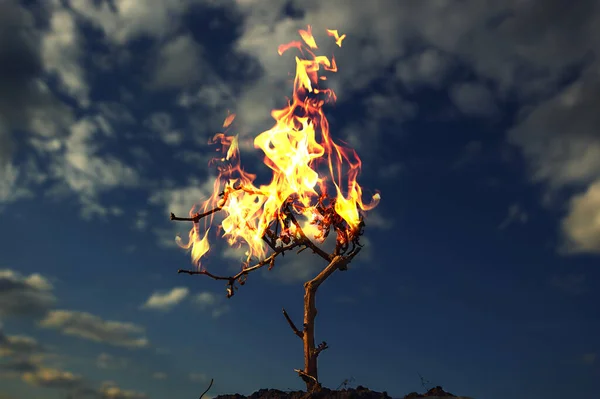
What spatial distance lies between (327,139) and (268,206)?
2814mm

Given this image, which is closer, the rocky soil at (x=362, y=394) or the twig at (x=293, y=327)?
the rocky soil at (x=362, y=394)

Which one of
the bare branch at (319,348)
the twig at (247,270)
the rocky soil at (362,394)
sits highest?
the twig at (247,270)

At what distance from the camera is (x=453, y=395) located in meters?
14.6

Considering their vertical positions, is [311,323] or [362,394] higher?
[311,323]

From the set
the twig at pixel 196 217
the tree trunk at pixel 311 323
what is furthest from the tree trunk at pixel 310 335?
the twig at pixel 196 217

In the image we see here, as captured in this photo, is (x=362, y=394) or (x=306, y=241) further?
(x=306, y=241)

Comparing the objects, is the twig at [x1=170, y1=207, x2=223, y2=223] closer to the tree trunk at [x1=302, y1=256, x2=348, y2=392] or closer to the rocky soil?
the tree trunk at [x1=302, y1=256, x2=348, y2=392]

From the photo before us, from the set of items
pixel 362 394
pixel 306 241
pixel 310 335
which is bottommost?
pixel 362 394

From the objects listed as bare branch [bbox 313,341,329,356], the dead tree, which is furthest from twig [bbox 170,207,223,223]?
bare branch [bbox 313,341,329,356]

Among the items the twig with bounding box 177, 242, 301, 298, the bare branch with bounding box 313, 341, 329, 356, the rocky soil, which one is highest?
the twig with bounding box 177, 242, 301, 298

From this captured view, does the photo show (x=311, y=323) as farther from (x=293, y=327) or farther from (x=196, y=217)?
(x=196, y=217)

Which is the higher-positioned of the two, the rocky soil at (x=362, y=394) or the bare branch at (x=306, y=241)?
the bare branch at (x=306, y=241)

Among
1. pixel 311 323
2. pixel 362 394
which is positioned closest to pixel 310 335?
pixel 311 323

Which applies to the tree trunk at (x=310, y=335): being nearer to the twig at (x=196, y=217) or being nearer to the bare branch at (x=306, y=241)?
the bare branch at (x=306, y=241)
